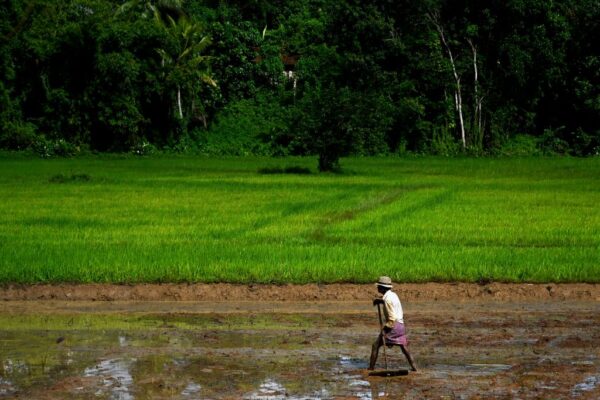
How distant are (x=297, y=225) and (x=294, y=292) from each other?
6698 millimetres

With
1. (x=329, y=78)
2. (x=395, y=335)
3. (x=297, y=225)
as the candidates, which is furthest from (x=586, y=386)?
(x=329, y=78)

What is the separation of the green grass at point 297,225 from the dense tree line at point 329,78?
10897mm

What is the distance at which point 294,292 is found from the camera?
39.8 feet

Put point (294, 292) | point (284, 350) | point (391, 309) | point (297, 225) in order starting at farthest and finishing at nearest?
point (297, 225)
point (294, 292)
point (284, 350)
point (391, 309)

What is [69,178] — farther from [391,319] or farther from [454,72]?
[391,319]

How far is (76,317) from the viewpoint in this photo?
426 inches

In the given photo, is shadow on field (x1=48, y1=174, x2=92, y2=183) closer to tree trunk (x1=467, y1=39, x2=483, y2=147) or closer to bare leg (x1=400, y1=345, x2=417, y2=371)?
tree trunk (x1=467, y1=39, x2=483, y2=147)

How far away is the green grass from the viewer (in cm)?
1291

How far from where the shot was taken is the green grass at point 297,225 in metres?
12.9

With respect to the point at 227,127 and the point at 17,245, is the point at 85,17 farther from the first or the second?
the point at 17,245

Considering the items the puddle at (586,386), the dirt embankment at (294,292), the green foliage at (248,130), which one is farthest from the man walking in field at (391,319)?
the green foliage at (248,130)

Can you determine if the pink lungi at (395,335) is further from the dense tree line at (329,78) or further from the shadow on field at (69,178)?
the dense tree line at (329,78)

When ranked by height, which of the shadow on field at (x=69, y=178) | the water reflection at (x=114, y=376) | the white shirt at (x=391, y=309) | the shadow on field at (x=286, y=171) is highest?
the white shirt at (x=391, y=309)

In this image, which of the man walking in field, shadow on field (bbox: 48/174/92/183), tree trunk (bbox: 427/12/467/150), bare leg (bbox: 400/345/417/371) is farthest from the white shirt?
tree trunk (bbox: 427/12/467/150)
